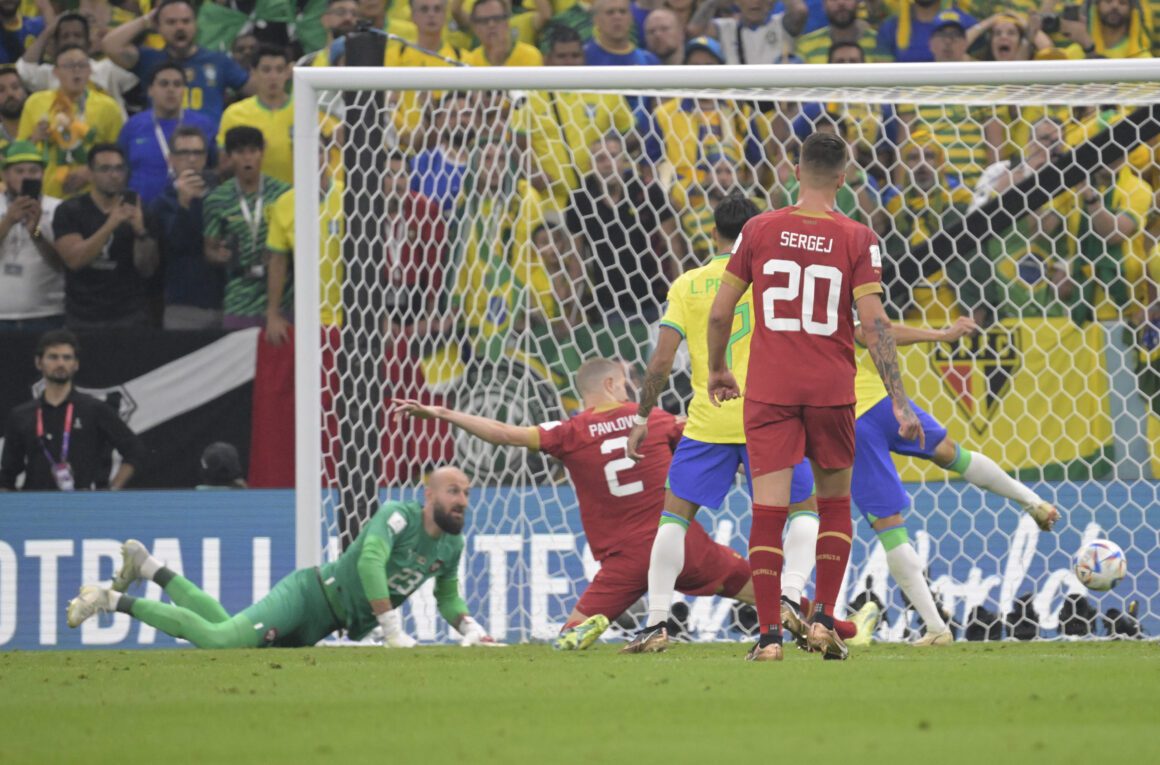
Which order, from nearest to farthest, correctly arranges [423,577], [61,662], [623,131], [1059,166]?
[61,662] → [423,577] → [1059,166] → [623,131]

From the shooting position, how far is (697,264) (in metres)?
10.7

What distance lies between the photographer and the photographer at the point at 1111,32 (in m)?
12.1

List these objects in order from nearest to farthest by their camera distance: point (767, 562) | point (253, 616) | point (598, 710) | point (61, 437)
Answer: point (598, 710)
point (767, 562)
point (253, 616)
point (61, 437)

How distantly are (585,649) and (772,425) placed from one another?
1949 mm

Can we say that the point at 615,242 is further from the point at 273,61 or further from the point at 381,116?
the point at 273,61

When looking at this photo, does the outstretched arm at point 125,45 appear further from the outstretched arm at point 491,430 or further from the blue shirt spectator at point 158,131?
the outstretched arm at point 491,430

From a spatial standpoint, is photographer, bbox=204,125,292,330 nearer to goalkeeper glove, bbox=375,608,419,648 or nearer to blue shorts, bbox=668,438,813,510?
goalkeeper glove, bbox=375,608,419,648

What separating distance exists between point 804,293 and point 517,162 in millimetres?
4262

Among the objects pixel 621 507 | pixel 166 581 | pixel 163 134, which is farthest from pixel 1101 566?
pixel 163 134

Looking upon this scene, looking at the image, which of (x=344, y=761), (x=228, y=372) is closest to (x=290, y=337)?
(x=228, y=372)

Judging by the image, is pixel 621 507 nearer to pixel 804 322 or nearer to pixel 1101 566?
pixel 1101 566

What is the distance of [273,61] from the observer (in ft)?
40.1

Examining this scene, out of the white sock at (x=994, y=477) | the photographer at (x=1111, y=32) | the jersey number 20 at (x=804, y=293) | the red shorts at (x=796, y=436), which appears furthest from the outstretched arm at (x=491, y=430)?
the photographer at (x=1111, y=32)

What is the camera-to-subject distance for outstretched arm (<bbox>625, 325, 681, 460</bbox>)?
732 centimetres
